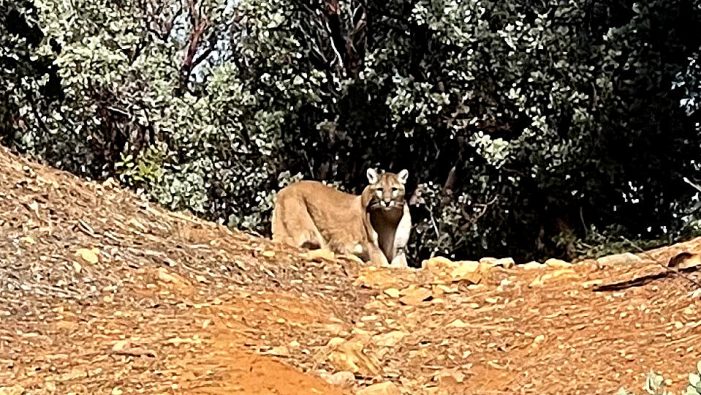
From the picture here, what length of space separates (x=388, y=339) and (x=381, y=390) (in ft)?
3.22

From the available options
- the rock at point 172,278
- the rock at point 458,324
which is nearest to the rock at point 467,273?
the rock at point 458,324

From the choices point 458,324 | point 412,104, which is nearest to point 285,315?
point 458,324

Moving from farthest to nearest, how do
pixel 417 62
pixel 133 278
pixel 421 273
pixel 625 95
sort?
pixel 417 62
pixel 625 95
pixel 421 273
pixel 133 278

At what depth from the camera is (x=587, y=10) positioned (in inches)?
515

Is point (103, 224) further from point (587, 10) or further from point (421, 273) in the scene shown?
point (587, 10)

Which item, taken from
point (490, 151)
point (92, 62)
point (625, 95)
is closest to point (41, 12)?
point (92, 62)

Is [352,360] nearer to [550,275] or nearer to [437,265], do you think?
[550,275]

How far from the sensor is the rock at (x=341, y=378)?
19.1ft

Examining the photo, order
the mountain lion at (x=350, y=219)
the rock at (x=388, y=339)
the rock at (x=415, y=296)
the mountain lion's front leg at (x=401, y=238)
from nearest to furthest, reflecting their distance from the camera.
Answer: the rock at (x=388, y=339) → the rock at (x=415, y=296) → the mountain lion at (x=350, y=219) → the mountain lion's front leg at (x=401, y=238)

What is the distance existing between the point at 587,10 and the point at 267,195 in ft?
15.3

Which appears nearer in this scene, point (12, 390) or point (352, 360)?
point (12, 390)

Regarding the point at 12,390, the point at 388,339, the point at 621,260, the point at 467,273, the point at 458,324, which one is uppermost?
the point at 621,260

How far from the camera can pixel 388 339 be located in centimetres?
667

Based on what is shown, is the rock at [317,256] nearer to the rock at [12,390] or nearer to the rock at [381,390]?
the rock at [381,390]
